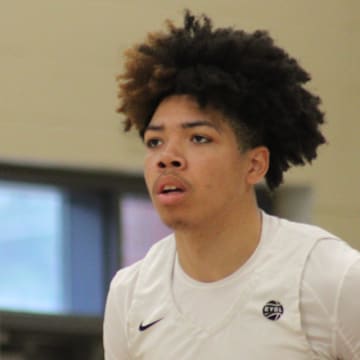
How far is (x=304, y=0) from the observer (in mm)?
6637

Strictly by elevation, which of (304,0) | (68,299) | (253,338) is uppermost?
(304,0)

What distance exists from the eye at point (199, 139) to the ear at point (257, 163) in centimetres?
12

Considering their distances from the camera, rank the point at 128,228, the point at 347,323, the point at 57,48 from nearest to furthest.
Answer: the point at 347,323 < the point at 57,48 < the point at 128,228

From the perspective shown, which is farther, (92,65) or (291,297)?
(92,65)

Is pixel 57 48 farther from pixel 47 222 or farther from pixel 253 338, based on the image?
pixel 253 338

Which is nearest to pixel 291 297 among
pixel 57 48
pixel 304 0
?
pixel 57 48

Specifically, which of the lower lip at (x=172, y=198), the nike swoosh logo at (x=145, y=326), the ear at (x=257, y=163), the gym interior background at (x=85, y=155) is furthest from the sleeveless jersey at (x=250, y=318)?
the gym interior background at (x=85, y=155)

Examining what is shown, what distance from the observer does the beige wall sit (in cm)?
587

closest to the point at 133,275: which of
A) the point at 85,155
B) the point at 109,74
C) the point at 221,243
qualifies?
the point at 221,243

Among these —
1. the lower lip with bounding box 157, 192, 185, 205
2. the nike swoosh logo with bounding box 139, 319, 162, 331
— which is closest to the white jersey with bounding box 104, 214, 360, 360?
the nike swoosh logo with bounding box 139, 319, 162, 331

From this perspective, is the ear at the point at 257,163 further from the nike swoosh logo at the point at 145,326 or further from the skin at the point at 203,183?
the nike swoosh logo at the point at 145,326

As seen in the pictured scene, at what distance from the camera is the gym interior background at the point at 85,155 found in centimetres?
591

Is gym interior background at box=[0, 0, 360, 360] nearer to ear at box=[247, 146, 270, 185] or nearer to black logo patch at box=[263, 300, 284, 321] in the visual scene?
ear at box=[247, 146, 270, 185]

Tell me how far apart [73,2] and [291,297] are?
135 inches
